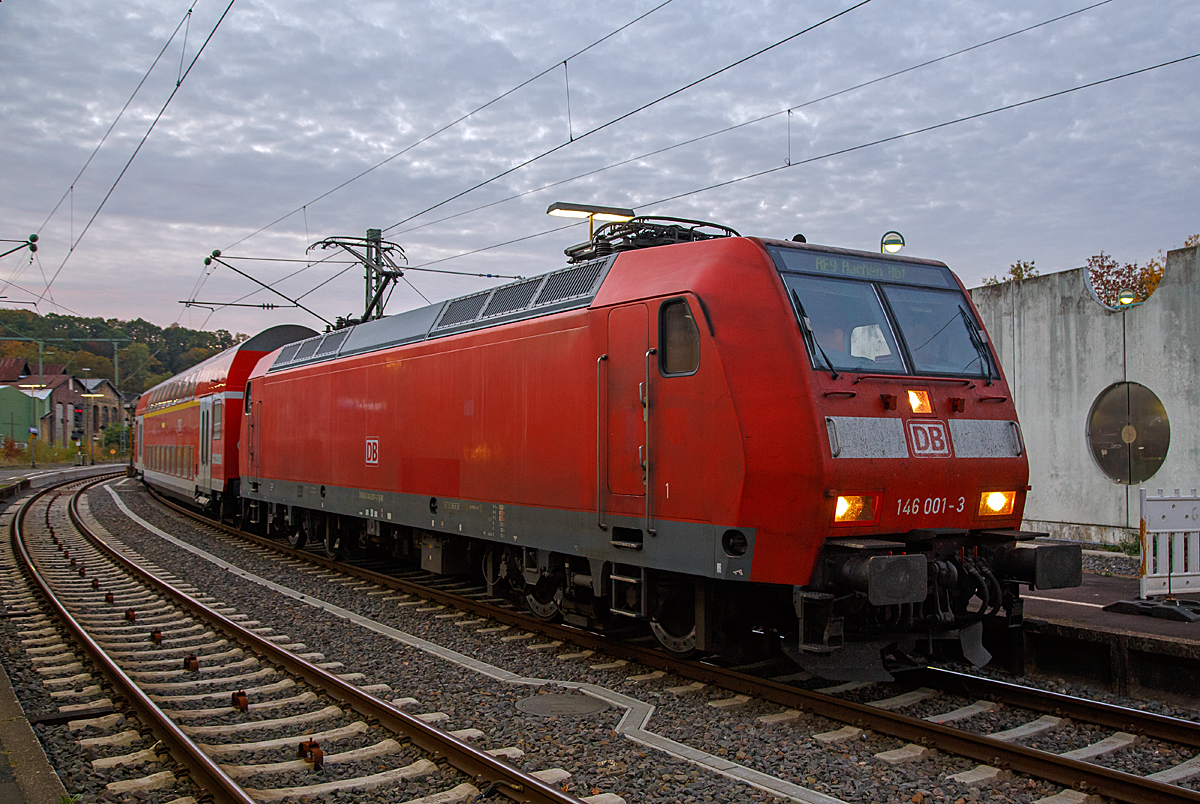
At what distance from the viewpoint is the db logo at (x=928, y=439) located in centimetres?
665

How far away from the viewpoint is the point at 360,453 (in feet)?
42.3

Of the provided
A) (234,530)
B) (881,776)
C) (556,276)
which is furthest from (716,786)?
(234,530)

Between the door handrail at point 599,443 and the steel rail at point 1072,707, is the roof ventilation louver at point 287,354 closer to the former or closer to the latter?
the door handrail at point 599,443

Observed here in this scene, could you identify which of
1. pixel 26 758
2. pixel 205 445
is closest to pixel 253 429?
pixel 205 445

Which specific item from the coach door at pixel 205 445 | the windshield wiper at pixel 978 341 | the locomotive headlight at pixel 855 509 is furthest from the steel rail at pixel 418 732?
the coach door at pixel 205 445

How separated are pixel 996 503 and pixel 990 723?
1727 millimetres

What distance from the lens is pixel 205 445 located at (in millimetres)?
21656

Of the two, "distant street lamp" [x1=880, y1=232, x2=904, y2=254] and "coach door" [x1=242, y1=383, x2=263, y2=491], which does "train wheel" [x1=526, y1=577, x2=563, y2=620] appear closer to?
"distant street lamp" [x1=880, y1=232, x2=904, y2=254]

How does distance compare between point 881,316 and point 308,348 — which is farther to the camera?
point 308,348

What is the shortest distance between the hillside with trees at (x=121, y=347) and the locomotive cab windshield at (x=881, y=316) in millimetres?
65116

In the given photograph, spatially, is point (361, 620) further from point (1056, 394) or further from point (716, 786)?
point (1056, 394)

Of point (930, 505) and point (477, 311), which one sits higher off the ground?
point (477, 311)

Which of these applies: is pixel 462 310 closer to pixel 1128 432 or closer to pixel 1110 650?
pixel 1110 650

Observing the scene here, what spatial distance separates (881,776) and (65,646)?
7837mm
